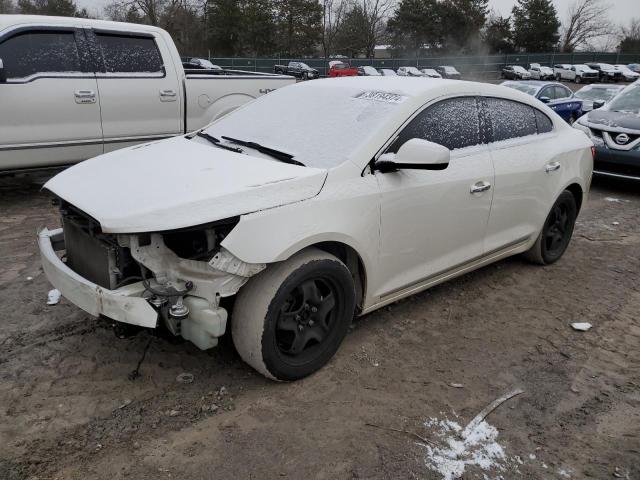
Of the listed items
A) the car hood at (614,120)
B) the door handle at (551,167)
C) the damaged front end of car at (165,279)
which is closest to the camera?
the damaged front end of car at (165,279)

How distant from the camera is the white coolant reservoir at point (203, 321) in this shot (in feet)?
8.95

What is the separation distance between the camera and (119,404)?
294cm

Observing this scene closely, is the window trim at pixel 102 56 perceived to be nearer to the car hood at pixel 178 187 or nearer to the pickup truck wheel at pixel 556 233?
the car hood at pixel 178 187

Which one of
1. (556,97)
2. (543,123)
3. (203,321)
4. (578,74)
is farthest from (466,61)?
(203,321)

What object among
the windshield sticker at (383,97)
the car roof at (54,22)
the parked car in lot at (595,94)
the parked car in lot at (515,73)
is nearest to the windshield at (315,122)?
the windshield sticker at (383,97)

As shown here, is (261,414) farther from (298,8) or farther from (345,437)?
(298,8)

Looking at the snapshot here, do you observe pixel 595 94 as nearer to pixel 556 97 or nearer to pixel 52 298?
pixel 556 97

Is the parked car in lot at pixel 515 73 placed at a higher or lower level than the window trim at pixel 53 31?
lower

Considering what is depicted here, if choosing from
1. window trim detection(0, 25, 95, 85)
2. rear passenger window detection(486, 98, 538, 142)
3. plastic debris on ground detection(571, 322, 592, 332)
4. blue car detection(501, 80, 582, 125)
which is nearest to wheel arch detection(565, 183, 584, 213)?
rear passenger window detection(486, 98, 538, 142)

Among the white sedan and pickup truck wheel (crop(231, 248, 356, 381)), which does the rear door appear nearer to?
the white sedan

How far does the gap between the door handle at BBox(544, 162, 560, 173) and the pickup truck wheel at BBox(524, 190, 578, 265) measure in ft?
1.27

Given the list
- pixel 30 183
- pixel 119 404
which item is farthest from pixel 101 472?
pixel 30 183

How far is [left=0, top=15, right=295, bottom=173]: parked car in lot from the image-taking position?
5867 mm

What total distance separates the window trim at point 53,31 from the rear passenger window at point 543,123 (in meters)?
4.81
